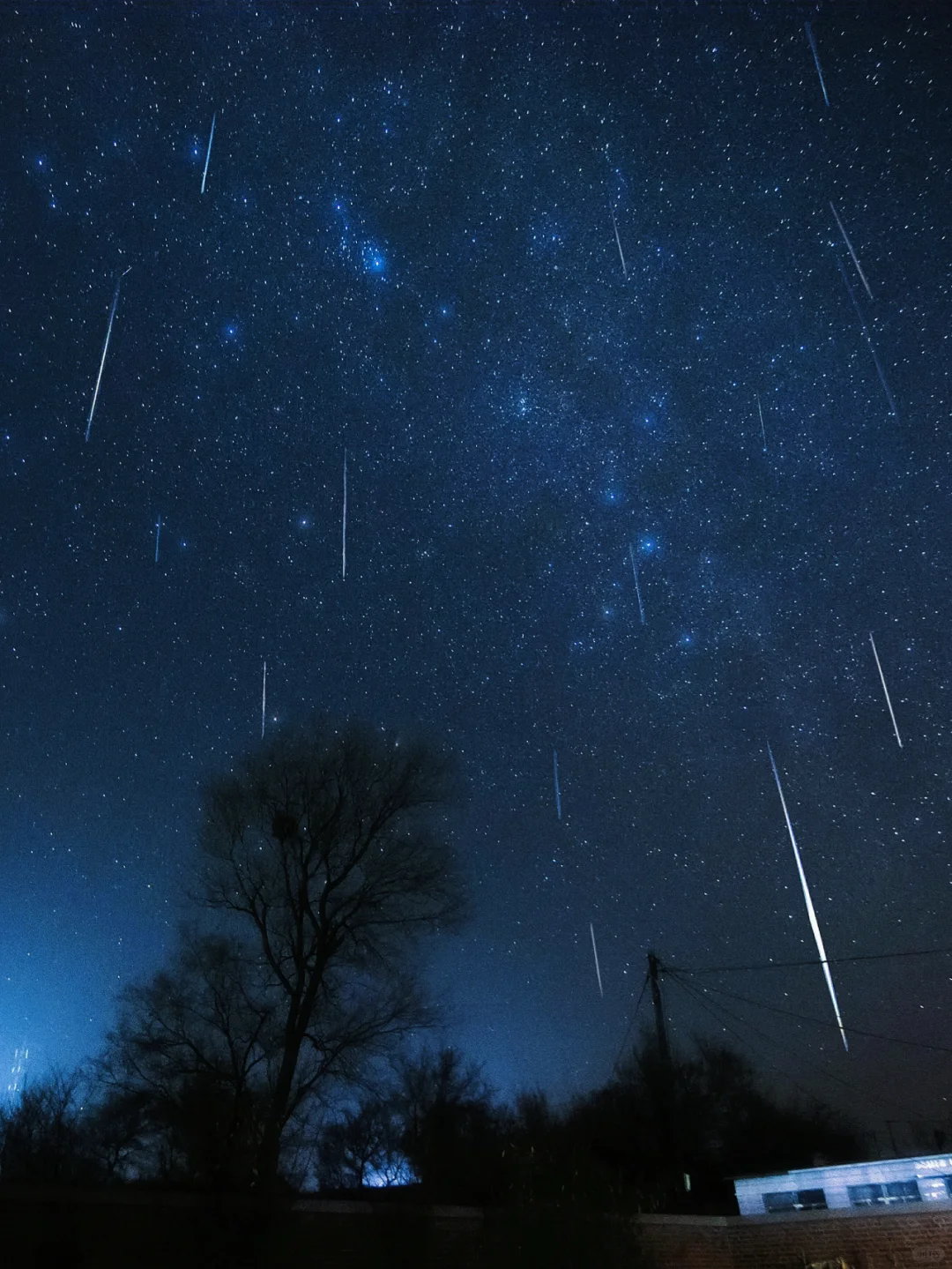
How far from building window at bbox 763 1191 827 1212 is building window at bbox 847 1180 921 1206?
704 millimetres

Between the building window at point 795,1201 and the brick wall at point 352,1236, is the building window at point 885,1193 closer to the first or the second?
the building window at point 795,1201

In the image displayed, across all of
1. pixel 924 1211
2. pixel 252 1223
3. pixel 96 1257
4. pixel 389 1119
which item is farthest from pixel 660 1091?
pixel 96 1257

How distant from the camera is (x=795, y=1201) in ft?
74.9

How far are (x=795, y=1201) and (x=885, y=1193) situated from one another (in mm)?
2080

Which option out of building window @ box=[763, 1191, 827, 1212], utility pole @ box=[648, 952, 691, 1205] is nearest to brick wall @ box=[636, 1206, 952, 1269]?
building window @ box=[763, 1191, 827, 1212]

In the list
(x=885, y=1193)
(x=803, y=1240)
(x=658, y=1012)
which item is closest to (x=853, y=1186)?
(x=885, y=1193)

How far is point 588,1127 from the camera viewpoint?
1492 inches

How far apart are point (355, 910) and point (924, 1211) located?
13.0 m

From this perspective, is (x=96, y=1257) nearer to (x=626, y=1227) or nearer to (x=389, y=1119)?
(x=626, y=1227)

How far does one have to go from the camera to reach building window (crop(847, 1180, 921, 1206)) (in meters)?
21.6

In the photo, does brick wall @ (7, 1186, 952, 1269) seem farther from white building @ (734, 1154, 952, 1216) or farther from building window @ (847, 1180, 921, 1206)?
building window @ (847, 1180, 921, 1206)

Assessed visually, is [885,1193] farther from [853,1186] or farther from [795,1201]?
[795,1201]

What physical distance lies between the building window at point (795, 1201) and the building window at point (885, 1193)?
0.70 metres

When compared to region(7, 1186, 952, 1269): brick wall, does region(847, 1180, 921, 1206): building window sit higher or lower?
lower
